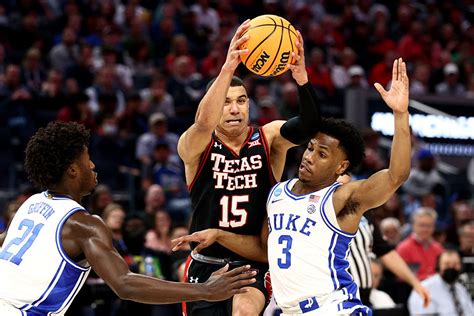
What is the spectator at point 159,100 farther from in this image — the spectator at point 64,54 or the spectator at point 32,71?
the spectator at point 32,71

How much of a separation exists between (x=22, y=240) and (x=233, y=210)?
176 cm

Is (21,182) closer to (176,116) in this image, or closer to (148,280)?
(176,116)

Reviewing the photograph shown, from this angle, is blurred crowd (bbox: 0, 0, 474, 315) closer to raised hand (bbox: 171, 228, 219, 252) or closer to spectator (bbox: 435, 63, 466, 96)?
spectator (bbox: 435, 63, 466, 96)

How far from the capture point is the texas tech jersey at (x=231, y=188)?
255 inches

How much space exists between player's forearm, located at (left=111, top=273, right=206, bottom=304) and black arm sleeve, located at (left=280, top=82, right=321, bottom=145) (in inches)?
61.9

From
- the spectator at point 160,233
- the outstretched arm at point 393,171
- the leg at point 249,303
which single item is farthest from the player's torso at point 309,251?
the spectator at point 160,233

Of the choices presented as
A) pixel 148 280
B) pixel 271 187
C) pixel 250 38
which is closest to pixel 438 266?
pixel 271 187

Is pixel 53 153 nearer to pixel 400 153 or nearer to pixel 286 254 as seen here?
pixel 286 254

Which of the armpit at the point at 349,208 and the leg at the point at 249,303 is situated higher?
the armpit at the point at 349,208

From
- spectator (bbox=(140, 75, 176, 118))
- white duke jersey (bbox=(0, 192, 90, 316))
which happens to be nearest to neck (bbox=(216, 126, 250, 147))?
white duke jersey (bbox=(0, 192, 90, 316))

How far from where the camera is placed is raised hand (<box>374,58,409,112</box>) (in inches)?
229

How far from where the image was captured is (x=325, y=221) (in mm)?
5922

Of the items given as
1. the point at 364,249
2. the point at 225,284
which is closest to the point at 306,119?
the point at 225,284

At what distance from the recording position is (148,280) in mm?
5059
